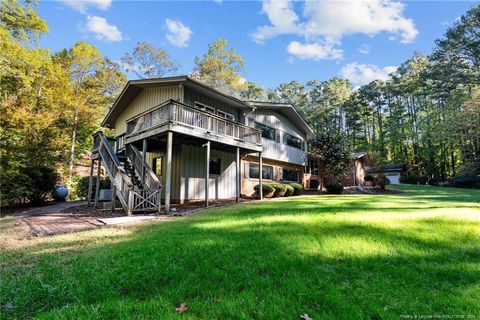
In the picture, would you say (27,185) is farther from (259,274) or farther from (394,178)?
(394,178)

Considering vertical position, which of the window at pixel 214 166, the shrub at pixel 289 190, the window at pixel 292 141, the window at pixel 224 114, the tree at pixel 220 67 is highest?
Result: the tree at pixel 220 67

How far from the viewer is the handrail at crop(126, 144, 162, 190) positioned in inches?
436

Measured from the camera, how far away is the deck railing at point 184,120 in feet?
36.9

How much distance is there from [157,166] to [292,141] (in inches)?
492

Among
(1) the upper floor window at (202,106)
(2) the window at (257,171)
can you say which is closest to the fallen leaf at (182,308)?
(1) the upper floor window at (202,106)

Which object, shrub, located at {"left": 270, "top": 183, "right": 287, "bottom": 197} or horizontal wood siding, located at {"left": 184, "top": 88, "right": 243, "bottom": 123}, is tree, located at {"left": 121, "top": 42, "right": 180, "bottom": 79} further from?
shrub, located at {"left": 270, "top": 183, "right": 287, "bottom": 197}

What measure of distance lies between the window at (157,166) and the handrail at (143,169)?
7.47 ft

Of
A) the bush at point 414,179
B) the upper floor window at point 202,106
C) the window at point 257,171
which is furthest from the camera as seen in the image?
the bush at point 414,179

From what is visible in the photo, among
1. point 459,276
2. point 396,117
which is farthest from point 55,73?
point 396,117

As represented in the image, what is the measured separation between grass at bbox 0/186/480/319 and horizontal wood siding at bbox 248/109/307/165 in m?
14.5

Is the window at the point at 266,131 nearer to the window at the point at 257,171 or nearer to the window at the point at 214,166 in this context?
the window at the point at 257,171

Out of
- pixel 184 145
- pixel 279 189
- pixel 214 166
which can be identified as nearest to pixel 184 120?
pixel 184 145

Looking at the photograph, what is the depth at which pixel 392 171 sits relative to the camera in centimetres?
4250

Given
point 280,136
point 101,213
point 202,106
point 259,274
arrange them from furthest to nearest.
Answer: point 280,136, point 202,106, point 101,213, point 259,274
